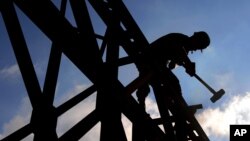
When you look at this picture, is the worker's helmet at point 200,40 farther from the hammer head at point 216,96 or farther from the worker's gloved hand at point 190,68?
the hammer head at point 216,96

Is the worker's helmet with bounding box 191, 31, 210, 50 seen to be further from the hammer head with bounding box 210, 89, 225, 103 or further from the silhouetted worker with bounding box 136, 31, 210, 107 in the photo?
the hammer head with bounding box 210, 89, 225, 103

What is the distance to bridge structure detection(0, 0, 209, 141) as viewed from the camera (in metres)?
3.27

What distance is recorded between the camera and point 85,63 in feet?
12.6

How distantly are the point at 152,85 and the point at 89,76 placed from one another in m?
2.01

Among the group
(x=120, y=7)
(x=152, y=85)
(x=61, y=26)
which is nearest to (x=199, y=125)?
(x=152, y=85)

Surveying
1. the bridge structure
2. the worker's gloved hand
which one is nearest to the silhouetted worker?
the worker's gloved hand

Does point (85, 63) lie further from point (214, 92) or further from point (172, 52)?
point (214, 92)

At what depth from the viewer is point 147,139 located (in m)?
5.30

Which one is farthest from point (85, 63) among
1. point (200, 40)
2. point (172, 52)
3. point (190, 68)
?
point (200, 40)

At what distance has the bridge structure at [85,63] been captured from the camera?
10.7 feet

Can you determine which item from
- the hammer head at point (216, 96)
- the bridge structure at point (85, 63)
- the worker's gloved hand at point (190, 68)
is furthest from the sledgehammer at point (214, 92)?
the bridge structure at point (85, 63)

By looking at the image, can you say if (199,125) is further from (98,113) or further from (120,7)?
(98,113)

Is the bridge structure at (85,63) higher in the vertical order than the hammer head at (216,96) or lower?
higher

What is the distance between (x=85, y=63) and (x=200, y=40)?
342 centimetres
